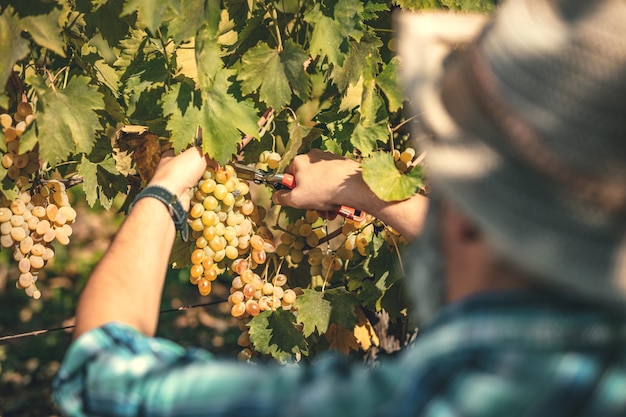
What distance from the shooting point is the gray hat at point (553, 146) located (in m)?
0.81

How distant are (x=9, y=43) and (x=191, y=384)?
1060 millimetres

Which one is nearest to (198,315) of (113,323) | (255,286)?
(255,286)

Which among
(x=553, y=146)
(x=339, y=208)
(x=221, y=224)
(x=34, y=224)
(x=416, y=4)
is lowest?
(x=34, y=224)

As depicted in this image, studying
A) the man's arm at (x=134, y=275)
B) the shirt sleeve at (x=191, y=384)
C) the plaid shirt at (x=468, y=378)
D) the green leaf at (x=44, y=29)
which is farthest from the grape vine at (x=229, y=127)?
the plaid shirt at (x=468, y=378)

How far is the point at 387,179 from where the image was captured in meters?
1.88

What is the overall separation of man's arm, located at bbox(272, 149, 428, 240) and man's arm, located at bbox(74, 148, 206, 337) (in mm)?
412

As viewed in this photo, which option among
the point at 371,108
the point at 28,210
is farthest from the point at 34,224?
the point at 371,108

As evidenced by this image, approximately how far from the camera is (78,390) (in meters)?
1.14

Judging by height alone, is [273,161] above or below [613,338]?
below

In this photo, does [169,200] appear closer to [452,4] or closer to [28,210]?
[28,210]

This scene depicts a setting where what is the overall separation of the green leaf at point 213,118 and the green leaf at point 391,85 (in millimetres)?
360

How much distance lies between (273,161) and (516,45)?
1.28 meters

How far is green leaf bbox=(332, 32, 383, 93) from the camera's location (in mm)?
2039

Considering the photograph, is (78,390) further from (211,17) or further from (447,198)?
(211,17)
